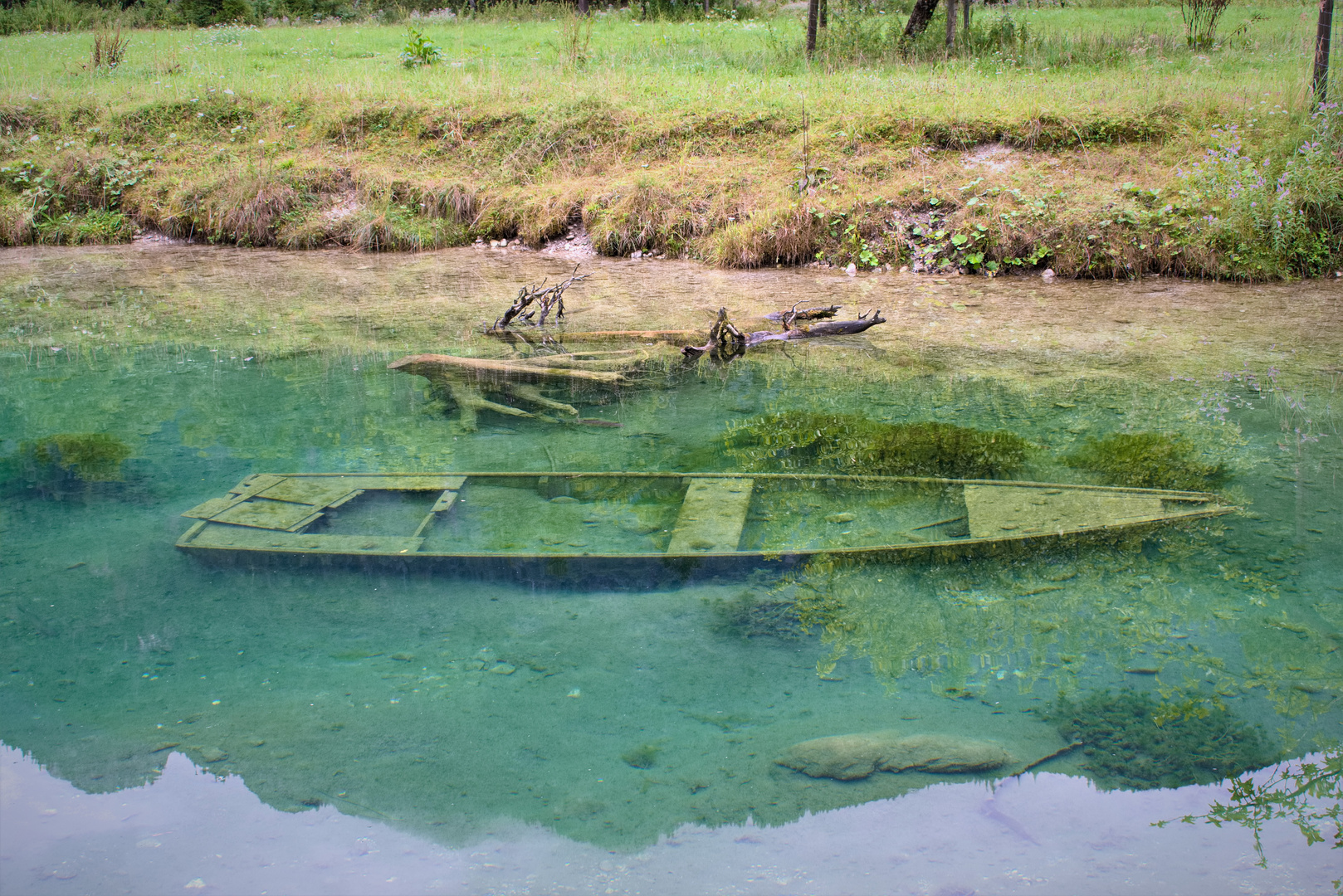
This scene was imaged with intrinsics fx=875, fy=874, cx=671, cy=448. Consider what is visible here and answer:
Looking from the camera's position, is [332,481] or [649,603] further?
[332,481]

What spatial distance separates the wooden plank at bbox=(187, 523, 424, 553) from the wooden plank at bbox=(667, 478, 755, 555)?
1313mm

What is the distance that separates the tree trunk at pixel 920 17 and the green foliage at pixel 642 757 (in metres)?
15.2

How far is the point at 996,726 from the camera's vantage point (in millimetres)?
3055

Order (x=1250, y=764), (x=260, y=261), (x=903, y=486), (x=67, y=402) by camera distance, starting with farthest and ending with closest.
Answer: (x=260, y=261), (x=67, y=402), (x=903, y=486), (x=1250, y=764)

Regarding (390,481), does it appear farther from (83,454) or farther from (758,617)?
(758,617)

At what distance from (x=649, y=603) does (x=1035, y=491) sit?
7.15 feet

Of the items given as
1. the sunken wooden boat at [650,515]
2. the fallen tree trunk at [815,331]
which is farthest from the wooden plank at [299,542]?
the fallen tree trunk at [815,331]

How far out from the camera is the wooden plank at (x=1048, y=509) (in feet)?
13.8

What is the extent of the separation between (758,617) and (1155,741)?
152 centimetres

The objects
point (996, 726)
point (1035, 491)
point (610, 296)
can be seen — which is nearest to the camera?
point (996, 726)

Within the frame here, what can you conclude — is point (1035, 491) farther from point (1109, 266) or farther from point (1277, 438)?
point (1109, 266)

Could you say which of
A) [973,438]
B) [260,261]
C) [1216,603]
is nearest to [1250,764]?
[1216,603]

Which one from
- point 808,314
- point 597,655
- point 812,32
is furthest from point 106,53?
point 597,655

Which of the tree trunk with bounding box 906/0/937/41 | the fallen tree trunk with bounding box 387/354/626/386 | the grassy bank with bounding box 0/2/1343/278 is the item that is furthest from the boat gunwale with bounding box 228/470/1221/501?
the tree trunk with bounding box 906/0/937/41
